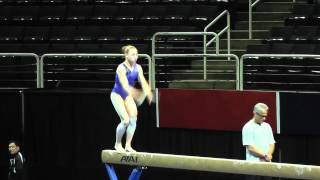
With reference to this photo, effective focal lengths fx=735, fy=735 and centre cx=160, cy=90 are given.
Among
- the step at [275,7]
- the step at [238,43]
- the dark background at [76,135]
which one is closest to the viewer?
the dark background at [76,135]

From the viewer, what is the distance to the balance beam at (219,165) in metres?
8.43

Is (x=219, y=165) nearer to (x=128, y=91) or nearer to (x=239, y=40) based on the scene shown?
(x=128, y=91)

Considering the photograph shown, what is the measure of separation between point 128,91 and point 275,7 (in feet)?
21.3

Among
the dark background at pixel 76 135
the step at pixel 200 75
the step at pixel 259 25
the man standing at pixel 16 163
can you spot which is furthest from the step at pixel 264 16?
the man standing at pixel 16 163

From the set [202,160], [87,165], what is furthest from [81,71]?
[202,160]

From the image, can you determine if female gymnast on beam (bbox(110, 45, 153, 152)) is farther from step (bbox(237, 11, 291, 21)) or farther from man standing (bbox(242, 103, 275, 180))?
step (bbox(237, 11, 291, 21))

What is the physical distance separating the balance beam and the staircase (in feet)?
9.25

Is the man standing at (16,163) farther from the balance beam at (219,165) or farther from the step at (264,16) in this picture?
the step at (264,16)

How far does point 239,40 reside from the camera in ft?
46.0

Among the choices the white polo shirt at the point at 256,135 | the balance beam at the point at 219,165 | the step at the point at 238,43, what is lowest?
the balance beam at the point at 219,165

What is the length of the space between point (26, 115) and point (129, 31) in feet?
9.86

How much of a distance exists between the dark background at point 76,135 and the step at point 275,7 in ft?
13.9

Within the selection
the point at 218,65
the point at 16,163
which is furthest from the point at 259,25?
the point at 16,163

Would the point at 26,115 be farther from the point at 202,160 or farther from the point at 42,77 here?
the point at 202,160
